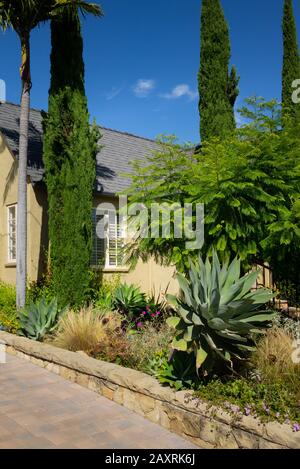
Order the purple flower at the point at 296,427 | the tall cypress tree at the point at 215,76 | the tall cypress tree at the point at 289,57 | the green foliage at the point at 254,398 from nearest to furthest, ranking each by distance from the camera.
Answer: the purple flower at the point at 296,427 → the green foliage at the point at 254,398 → the tall cypress tree at the point at 215,76 → the tall cypress tree at the point at 289,57

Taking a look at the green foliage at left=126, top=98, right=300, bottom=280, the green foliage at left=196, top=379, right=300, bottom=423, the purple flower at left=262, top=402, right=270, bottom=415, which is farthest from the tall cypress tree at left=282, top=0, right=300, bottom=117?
the purple flower at left=262, top=402, right=270, bottom=415

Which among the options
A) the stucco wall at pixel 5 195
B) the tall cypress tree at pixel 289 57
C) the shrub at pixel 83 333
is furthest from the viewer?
the tall cypress tree at pixel 289 57

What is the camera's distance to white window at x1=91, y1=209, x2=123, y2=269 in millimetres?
13688

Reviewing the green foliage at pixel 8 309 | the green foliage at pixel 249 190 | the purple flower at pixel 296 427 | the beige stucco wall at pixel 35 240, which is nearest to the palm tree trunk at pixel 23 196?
the green foliage at pixel 8 309

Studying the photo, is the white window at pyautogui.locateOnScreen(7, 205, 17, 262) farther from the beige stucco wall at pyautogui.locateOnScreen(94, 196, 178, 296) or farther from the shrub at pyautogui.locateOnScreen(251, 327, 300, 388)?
the shrub at pyautogui.locateOnScreen(251, 327, 300, 388)

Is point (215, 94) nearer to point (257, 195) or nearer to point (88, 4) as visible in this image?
point (88, 4)

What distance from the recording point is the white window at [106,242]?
1369 cm

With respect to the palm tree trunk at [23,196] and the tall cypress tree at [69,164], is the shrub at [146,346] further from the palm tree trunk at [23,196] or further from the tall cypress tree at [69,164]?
the palm tree trunk at [23,196]

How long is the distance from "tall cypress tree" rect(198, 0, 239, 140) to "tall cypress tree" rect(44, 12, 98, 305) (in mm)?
6362

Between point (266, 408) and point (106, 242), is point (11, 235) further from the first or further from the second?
point (266, 408)

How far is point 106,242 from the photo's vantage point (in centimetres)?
1398

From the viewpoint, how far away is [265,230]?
793 centimetres

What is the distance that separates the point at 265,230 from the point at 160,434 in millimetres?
4272

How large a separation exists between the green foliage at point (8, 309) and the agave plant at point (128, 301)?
2443 millimetres
